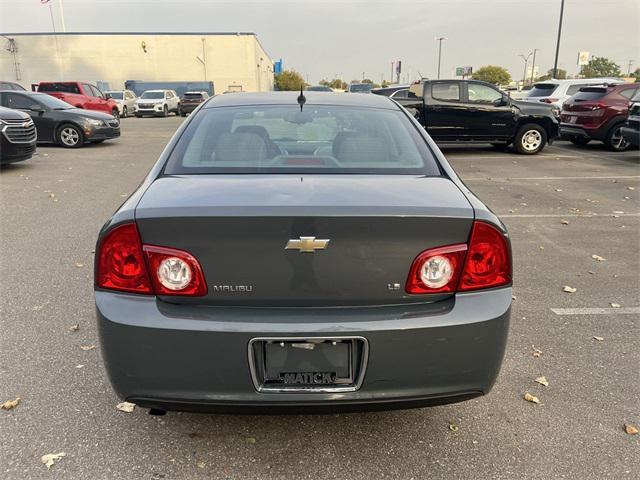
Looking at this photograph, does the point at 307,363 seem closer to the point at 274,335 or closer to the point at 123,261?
the point at 274,335

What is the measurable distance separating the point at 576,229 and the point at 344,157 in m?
4.77

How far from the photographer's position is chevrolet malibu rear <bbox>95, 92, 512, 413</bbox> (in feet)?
6.54

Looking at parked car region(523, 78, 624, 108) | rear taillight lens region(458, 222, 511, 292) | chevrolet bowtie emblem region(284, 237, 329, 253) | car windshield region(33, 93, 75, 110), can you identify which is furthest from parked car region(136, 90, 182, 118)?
rear taillight lens region(458, 222, 511, 292)

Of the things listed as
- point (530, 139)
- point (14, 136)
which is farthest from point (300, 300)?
point (530, 139)

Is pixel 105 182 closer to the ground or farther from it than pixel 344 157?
closer to the ground

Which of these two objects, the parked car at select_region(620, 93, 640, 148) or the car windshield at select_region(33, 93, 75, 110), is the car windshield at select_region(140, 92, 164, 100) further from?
the parked car at select_region(620, 93, 640, 148)

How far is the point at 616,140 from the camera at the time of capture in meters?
13.3

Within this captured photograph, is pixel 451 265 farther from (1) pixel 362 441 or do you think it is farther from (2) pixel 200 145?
(2) pixel 200 145

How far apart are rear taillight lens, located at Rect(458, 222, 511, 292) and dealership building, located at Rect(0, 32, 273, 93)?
5365 centimetres

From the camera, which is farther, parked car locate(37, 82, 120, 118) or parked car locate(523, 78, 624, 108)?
parked car locate(37, 82, 120, 118)

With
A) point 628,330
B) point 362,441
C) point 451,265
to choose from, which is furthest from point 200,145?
point 628,330

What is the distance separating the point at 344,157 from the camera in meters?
2.78

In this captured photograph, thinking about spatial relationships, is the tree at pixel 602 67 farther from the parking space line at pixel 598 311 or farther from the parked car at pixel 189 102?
the parking space line at pixel 598 311

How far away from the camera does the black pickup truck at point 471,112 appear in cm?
1260
